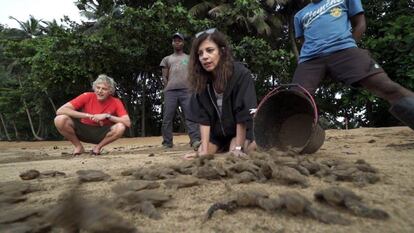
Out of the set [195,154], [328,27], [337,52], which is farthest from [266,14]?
[195,154]

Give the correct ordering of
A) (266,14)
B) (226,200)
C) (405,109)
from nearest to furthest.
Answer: (226,200), (405,109), (266,14)

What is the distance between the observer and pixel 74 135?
197 inches

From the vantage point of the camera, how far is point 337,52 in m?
3.23

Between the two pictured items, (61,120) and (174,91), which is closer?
(61,120)

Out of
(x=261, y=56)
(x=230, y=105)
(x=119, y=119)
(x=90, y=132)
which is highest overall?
(x=261, y=56)

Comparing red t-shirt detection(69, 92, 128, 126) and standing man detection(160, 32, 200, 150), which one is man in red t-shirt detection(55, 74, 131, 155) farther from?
standing man detection(160, 32, 200, 150)

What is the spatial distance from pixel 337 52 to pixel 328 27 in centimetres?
23

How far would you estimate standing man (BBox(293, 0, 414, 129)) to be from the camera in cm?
300

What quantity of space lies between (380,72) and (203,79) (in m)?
1.37

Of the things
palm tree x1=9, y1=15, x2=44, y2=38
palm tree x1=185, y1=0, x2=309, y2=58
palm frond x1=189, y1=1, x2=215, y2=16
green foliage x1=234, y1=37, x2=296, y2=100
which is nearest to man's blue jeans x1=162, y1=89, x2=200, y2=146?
green foliage x1=234, y1=37, x2=296, y2=100

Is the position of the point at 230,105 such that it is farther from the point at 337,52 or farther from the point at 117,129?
the point at 117,129

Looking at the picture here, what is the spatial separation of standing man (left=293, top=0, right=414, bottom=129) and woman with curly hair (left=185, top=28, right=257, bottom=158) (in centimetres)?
46

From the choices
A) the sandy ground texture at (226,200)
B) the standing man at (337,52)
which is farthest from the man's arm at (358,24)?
the sandy ground texture at (226,200)

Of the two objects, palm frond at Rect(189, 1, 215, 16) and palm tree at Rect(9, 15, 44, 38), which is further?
palm tree at Rect(9, 15, 44, 38)
